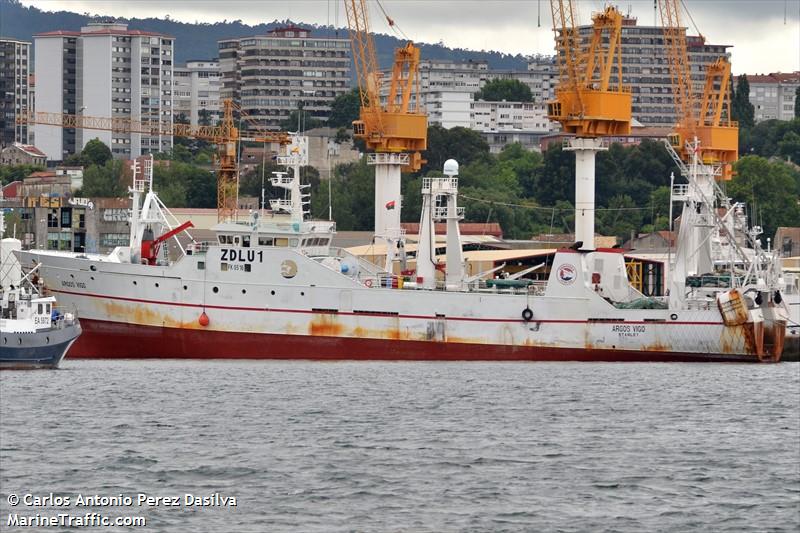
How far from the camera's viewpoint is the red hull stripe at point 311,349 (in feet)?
223

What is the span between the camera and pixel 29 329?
202 feet

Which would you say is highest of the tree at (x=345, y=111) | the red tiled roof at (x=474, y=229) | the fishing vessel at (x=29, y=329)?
the tree at (x=345, y=111)

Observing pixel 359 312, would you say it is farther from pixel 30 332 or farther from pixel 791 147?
pixel 791 147

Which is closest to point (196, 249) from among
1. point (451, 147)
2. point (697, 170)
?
point (697, 170)

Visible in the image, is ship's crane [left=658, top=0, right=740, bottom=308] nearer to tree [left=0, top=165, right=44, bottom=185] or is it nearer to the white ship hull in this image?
the white ship hull

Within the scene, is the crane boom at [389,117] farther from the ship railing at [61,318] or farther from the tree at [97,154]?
the tree at [97,154]

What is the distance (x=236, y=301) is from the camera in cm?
6794

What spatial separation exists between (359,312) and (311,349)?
2.29m

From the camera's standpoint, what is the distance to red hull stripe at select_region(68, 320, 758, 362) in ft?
223

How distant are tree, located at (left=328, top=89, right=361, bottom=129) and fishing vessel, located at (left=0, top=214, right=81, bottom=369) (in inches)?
4904

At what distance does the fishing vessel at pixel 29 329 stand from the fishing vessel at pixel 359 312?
517cm

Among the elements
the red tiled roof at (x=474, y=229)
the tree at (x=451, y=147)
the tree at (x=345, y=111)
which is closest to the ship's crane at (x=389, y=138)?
the red tiled roof at (x=474, y=229)

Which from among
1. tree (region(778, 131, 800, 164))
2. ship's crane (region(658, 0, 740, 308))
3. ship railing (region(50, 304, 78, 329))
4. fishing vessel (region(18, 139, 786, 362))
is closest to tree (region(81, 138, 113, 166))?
tree (region(778, 131, 800, 164))

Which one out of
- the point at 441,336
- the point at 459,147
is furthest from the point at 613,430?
the point at 459,147
